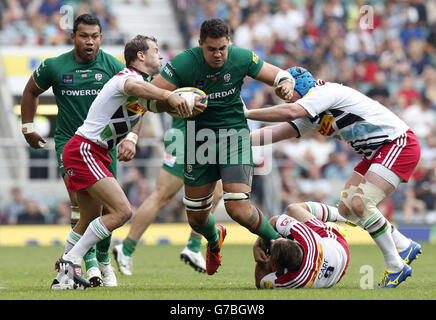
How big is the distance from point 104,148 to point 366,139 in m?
2.56

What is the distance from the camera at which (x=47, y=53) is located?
21.1m

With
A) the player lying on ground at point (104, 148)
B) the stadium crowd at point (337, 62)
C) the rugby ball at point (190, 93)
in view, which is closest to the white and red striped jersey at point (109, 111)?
the player lying on ground at point (104, 148)

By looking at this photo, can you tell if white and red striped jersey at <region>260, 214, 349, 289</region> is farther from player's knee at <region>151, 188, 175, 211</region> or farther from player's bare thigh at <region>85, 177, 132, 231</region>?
player's knee at <region>151, 188, 175, 211</region>

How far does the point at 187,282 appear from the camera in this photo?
9.18 meters

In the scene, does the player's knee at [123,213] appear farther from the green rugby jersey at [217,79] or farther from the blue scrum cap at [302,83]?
the blue scrum cap at [302,83]

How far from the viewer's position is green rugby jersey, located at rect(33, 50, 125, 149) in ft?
29.5

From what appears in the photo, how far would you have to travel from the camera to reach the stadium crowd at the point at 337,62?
18.2m

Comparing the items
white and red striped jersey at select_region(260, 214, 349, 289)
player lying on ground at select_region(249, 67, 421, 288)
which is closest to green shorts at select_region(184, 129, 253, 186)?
player lying on ground at select_region(249, 67, 421, 288)

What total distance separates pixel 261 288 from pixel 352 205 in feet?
3.92

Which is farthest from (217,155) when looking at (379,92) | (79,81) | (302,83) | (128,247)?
(379,92)

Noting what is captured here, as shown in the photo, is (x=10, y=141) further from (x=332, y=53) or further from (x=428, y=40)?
(x=428, y=40)

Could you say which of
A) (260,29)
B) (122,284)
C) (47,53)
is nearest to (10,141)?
(47,53)

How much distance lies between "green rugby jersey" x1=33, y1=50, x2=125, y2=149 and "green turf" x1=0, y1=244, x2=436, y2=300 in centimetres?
174

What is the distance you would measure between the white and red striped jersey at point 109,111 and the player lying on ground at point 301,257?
5.80 feet
